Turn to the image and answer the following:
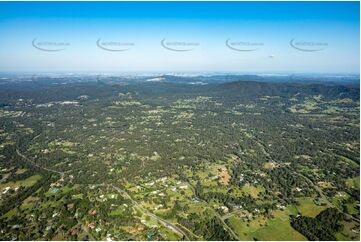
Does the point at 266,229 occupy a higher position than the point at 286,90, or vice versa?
the point at 286,90

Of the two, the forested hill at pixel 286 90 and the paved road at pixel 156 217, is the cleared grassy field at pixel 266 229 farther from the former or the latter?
the forested hill at pixel 286 90

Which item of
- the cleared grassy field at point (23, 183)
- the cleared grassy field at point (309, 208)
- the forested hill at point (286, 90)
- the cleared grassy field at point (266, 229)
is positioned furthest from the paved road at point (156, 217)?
the forested hill at point (286, 90)

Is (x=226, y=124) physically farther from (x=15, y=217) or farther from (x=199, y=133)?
(x=15, y=217)

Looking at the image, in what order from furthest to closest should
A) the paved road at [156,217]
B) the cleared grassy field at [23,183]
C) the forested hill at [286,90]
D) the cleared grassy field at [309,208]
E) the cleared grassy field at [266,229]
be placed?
1. the forested hill at [286,90]
2. the cleared grassy field at [23,183]
3. the cleared grassy field at [309,208]
4. the paved road at [156,217]
5. the cleared grassy field at [266,229]

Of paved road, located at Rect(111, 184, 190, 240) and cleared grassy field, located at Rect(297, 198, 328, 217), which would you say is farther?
cleared grassy field, located at Rect(297, 198, 328, 217)

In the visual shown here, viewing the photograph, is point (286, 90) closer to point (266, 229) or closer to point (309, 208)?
point (309, 208)

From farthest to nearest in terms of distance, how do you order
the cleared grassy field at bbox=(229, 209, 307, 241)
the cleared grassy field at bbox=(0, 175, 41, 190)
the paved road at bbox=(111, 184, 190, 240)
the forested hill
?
the forested hill
the cleared grassy field at bbox=(0, 175, 41, 190)
the paved road at bbox=(111, 184, 190, 240)
the cleared grassy field at bbox=(229, 209, 307, 241)

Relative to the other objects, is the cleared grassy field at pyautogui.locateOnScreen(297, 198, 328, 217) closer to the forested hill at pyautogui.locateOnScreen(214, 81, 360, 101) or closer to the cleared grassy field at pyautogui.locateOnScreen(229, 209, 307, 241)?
the cleared grassy field at pyautogui.locateOnScreen(229, 209, 307, 241)

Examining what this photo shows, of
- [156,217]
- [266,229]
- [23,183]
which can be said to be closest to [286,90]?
[266,229]

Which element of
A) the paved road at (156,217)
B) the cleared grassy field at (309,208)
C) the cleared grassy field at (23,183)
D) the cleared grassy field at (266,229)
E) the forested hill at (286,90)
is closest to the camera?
the cleared grassy field at (266,229)

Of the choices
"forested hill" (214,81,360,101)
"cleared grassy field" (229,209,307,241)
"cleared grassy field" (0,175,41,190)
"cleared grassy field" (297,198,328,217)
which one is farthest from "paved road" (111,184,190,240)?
"forested hill" (214,81,360,101)

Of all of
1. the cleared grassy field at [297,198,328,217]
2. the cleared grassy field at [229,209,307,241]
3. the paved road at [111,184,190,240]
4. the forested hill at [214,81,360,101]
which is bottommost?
the paved road at [111,184,190,240]

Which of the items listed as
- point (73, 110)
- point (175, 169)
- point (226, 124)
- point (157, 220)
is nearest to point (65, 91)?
point (73, 110)
